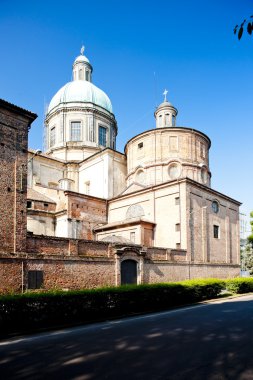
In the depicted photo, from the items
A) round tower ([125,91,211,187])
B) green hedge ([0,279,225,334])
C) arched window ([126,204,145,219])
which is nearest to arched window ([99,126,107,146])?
round tower ([125,91,211,187])

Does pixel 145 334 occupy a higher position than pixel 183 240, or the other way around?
pixel 183 240

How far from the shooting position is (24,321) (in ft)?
35.7

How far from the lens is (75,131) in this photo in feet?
138

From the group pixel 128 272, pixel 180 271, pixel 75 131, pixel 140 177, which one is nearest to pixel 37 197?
pixel 140 177

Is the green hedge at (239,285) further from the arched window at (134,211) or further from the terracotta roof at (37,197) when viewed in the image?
the terracotta roof at (37,197)

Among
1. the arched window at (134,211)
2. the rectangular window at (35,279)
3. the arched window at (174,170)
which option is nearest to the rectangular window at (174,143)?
the arched window at (174,170)

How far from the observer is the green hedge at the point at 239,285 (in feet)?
74.6

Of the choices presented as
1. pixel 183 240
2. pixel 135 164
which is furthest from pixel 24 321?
pixel 135 164

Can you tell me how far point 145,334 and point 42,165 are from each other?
3063 cm

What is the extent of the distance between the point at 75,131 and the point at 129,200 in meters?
15.4

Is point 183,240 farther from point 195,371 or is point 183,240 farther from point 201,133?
point 195,371

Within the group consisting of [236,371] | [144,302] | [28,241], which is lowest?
[144,302]

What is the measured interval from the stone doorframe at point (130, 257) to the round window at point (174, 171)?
13.5 m

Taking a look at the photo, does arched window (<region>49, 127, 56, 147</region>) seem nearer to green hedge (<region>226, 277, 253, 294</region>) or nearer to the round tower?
the round tower
